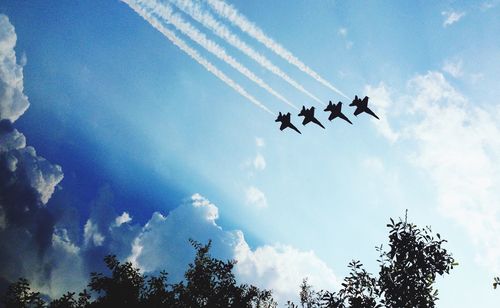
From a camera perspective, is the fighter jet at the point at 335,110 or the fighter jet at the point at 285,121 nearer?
the fighter jet at the point at 335,110

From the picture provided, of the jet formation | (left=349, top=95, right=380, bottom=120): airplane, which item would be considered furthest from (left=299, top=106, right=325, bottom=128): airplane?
(left=349, top=95, right=380, bottom=120): airplane

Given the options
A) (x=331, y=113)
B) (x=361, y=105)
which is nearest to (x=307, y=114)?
(x=331, y=113)

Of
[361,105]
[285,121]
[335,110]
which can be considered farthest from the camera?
[285,121]

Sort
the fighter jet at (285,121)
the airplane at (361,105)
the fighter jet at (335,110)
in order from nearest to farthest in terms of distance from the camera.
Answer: the airplane at (361,105) < the fighter jet at (335,110) < the fighter jet at (285,121)

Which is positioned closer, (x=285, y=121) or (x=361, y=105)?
(x=361, y=105)

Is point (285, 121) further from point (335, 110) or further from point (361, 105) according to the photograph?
point (361, 105)

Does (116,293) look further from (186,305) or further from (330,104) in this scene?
(330,104)

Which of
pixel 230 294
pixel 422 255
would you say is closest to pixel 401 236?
Answer: pixel 422 255

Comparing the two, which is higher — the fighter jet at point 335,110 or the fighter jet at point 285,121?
the fighter jet at point 335,110

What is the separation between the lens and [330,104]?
76.5 ft

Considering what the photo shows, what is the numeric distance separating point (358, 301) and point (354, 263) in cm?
297

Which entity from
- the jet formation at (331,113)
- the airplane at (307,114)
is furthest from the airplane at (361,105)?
the airplane at (307,114)

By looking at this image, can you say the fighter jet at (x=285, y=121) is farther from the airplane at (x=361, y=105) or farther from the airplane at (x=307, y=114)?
A: the airplane at (x=361, y=105)

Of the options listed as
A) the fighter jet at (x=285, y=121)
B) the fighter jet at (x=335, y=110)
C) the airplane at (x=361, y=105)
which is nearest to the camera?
the airplane at (x=361, y=105)
